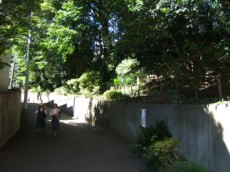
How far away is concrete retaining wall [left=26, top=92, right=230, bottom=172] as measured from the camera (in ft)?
29.2

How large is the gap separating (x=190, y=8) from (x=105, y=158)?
551 cm

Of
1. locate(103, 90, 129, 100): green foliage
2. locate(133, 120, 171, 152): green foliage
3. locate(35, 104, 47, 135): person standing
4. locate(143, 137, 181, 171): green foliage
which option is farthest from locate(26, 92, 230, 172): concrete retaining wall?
locate(35, 104, 47, 135): person standing

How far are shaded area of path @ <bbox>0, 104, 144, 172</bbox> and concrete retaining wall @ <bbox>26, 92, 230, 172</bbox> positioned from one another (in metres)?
1.23

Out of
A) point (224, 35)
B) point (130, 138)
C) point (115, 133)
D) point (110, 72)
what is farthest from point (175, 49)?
point (110, 72)

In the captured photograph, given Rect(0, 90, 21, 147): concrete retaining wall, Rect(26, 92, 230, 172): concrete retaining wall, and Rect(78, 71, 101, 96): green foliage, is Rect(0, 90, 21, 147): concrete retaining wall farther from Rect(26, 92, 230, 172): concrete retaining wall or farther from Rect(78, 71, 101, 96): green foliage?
Rect(78, 71, 101, 96): green foliage

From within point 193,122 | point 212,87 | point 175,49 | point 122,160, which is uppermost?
point 175,49

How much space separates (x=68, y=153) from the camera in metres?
14.3

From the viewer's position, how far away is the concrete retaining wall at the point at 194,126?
29.2 ft

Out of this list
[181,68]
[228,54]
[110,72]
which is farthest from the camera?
[110,72]

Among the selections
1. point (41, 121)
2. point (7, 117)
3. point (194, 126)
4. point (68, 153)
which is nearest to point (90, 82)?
point (41, 121)

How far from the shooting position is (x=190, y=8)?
42.0 feet

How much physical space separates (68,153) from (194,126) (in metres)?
5.30

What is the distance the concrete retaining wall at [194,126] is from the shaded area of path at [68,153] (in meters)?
1.23

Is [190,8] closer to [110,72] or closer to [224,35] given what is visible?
→ [224,35]
